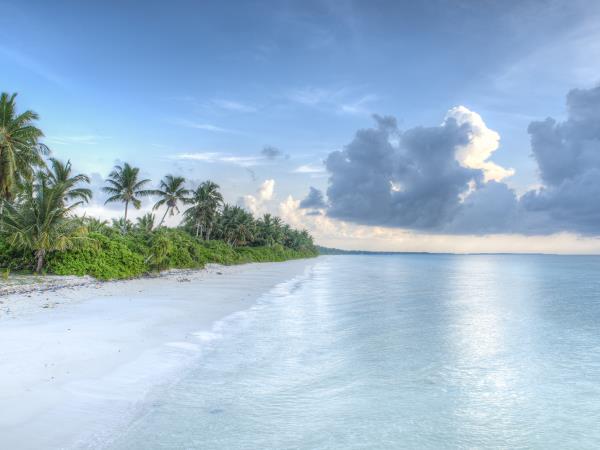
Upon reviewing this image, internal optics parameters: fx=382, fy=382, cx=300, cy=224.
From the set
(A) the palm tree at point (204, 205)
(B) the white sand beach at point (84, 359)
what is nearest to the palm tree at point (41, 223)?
(B) the white sand beach at point (84, 359)

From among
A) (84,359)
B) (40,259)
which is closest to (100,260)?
(40,259)

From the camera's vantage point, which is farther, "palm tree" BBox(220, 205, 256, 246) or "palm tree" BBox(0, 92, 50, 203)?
"palm tree" BBox(220, 205, 256, 246)

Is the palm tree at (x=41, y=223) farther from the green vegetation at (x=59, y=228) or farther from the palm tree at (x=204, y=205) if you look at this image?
the palm tree at (x=204, y=205)

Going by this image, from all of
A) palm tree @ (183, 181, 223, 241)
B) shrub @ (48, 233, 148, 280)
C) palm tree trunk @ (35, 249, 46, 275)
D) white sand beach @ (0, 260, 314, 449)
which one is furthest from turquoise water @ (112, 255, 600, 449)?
palm tree @ (183, 181, 223, 241)

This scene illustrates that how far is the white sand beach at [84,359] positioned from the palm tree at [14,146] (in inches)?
609

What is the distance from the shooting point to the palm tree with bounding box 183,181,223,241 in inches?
2261

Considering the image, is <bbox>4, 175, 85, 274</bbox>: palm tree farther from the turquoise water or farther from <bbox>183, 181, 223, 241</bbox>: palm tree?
<bbox>183, 181, 223, 241</bbox>: palm tree

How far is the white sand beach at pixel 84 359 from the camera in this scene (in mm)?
5113

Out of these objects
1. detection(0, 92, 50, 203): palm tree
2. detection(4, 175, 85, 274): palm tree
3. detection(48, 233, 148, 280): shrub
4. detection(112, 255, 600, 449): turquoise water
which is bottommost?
detection(112, 255, 600, 449): turquoise water

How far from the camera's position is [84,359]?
25.4ft

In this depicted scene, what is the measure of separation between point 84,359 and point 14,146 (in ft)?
86.3

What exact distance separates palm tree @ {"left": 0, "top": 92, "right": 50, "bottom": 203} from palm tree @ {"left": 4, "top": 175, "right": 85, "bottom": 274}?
253 inches

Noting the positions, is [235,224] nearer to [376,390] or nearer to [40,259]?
[40,259]

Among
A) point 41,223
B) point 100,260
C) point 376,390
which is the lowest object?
point 376,390
